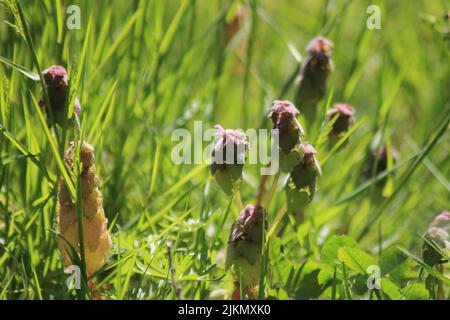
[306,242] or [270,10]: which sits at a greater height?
[270,10]

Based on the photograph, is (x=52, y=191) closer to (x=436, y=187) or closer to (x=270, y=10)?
(x=436, y=187)

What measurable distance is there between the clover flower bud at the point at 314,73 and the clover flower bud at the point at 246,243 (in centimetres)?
37

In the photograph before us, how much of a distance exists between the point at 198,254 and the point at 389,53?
1052 millimetres

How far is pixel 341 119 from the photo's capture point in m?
1.28

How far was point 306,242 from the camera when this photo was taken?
132cm

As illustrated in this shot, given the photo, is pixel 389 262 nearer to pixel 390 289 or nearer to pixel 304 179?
pixel 390 289

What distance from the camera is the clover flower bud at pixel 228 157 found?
3.35 feet

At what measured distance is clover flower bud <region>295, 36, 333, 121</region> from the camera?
1302 millimetres

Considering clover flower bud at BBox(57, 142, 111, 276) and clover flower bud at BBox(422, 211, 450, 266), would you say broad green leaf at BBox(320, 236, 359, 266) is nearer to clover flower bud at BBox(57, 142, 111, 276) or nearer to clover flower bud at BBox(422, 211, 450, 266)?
clover flower bud at BBox(422, 211, 450, 266)

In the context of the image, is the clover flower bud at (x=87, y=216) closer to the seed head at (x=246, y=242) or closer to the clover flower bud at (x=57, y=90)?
the clover flower bud at (x=57, y=90)

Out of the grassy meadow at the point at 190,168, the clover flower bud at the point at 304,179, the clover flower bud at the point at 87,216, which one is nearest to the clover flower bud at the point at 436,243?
the grassy meadow at the point at 190,168

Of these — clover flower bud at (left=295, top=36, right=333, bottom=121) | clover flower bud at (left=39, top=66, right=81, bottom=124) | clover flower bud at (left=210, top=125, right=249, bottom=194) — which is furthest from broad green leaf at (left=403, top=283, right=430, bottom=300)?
clover flower bud at (left=39, top=66, right=81, bottom=124)

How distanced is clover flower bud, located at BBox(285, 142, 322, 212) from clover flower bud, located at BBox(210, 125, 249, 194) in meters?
0.08
